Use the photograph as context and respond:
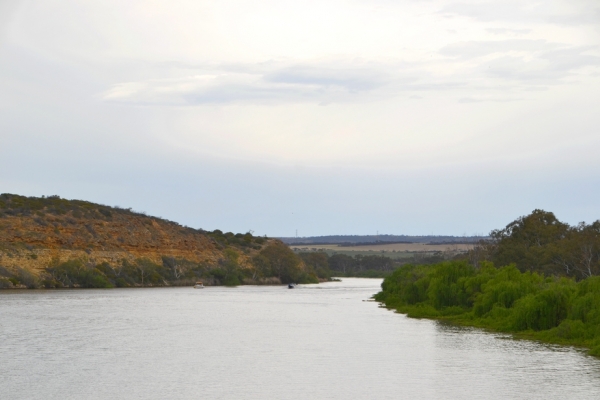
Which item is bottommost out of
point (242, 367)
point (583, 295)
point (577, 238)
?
point (242, 367)

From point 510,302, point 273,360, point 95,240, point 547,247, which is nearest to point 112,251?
point 95,240

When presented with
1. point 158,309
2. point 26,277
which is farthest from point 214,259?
point 158,309

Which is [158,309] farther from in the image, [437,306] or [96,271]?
Answer: [96,271]

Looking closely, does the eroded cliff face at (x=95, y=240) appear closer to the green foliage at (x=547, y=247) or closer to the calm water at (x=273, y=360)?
the calm water at (x=273, y=360)

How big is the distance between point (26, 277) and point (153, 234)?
28537mm

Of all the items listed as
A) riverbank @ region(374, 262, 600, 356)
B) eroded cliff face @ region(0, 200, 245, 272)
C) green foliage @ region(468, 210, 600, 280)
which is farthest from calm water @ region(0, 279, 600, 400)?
eroded cliff face @ region(0, 200, 245, 272)

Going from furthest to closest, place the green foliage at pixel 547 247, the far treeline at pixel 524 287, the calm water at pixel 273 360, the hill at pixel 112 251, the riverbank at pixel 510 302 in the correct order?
the hill at pixel 112 251 < the green foliage at pixel 547 247 < the far treeline at pixel 524 287 < the riverbank at pixel 510 302 < the calm water at pixel 273 360

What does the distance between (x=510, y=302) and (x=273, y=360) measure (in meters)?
17.3

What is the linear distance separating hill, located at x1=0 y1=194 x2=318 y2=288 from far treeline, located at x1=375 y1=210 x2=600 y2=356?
118ft

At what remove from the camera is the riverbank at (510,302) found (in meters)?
32.9

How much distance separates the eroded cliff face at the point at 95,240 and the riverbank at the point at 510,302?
41.5 metres

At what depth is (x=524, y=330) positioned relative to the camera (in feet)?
121

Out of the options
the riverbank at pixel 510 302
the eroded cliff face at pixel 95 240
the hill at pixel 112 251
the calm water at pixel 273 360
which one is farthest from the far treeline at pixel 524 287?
the eroded cliff face at pixel 95 240

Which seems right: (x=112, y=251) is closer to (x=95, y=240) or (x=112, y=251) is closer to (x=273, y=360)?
(x=95, y=240)
